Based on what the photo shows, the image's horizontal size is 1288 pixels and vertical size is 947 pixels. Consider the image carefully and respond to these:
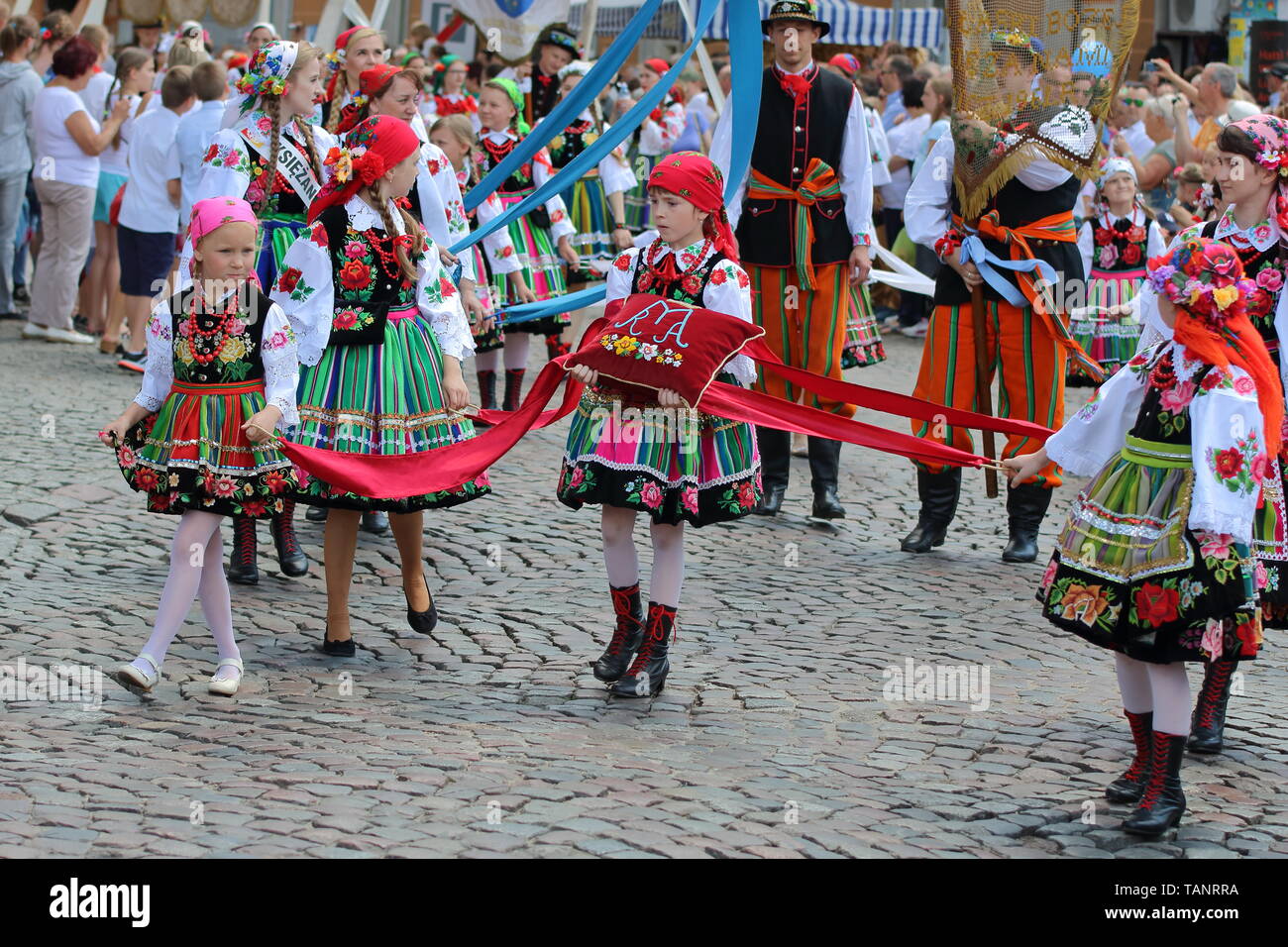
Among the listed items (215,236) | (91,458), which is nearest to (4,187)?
(91,458)

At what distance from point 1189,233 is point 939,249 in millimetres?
2801

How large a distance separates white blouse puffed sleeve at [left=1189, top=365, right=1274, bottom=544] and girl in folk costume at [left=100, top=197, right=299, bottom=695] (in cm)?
278

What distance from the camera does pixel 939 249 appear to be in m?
7.65

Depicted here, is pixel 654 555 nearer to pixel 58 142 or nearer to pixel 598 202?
pixel 598 202

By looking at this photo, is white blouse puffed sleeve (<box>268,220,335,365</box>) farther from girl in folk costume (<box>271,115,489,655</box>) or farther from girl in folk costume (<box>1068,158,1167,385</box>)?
girl in folk costume (<box>1068,158,1167,385</box>)

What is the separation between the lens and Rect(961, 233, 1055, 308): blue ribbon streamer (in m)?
7.52

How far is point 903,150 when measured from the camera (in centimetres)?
1477

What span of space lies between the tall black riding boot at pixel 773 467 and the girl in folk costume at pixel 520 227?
1856 mm

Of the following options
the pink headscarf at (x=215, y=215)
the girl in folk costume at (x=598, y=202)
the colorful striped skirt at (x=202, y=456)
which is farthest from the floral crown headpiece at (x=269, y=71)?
the girl in folk costume at (x=598, y=202)

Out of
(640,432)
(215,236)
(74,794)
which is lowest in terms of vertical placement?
(74,794)

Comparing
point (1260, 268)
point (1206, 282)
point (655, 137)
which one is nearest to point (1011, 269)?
point (1260, 268)

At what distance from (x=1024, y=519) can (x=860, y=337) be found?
5.49 ft

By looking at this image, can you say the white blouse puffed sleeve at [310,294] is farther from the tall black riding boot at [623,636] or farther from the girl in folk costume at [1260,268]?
the girl in folk costume at [1260,268]

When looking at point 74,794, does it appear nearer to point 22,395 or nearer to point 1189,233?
point 1189,233
